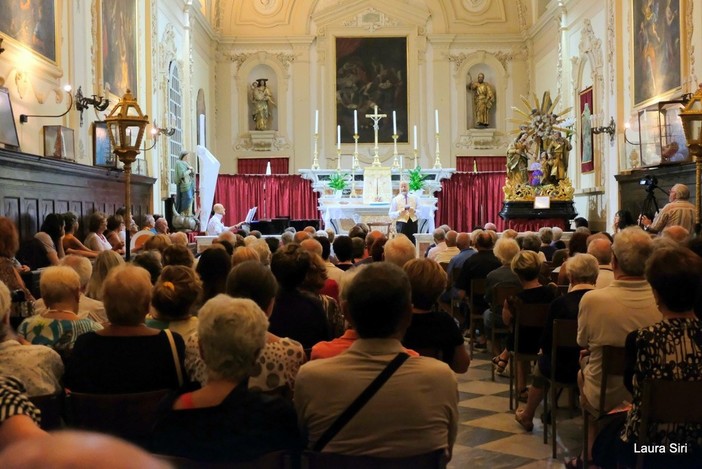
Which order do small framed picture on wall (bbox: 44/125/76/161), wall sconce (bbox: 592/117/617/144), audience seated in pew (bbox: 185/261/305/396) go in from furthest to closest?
wall sconce (bbox: 592/117/617/144) → small framed picture on wall (bbox: 44/125/76/161) → audience seated in pew (bbox: 185/261/305/396)

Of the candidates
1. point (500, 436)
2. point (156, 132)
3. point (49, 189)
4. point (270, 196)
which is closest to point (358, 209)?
point (270, 196)

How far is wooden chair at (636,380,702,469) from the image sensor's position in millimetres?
3082

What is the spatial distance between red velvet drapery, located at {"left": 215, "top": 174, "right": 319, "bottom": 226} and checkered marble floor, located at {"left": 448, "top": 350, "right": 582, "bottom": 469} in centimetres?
1659

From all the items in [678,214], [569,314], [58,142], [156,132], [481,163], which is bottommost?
[569,314]

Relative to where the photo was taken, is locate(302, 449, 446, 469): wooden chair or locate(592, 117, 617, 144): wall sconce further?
locate(592, 117, 617, 144): wall sconce

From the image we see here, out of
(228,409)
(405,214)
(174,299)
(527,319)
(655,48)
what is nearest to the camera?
(228,409)

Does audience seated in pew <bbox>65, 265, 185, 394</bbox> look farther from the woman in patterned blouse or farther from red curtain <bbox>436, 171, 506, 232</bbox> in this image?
red curtain <bbox>436, 171, 506, 232</bbox>

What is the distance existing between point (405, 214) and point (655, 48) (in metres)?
5.70

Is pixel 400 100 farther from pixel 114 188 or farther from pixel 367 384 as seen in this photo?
pixel 367 384

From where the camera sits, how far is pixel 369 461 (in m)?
2.62

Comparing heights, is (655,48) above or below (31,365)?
above

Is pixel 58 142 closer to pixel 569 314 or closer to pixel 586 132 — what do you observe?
pixel 569 314

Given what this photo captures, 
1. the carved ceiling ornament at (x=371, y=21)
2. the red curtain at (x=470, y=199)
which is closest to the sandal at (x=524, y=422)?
the red curtain at (x=470, y=199)

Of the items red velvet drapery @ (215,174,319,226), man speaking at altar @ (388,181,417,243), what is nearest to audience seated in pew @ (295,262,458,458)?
man speaking at altar @ (388,181,417,243)
